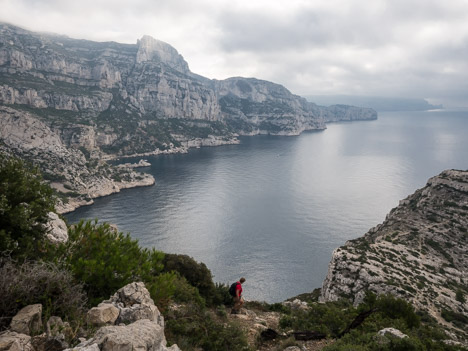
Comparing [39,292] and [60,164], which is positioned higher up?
[39,292]

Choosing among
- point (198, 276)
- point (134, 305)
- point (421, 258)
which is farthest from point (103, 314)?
point (421, 258)

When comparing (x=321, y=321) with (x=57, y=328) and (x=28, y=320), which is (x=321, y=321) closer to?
(x=57, y=328)

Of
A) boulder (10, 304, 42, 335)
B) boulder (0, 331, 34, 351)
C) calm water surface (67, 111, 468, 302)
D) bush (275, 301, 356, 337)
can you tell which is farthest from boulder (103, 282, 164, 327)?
calm water surface (67, 111, 468, 302)

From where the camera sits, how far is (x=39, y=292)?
27.2ft

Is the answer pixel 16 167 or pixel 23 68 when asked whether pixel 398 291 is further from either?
pixel 23 68

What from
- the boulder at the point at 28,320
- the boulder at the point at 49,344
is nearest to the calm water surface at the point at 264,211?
the boulder at the point at 28,320

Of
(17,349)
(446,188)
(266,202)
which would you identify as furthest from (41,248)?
(266,202)

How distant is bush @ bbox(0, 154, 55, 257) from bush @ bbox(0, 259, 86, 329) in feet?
4.27

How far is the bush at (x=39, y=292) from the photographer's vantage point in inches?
297

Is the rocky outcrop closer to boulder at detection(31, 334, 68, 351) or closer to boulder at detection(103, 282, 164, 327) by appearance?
boulder at detection(103, 282, 164, 327)

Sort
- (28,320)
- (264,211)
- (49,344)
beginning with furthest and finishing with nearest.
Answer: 1. (264,211)
2. (28,320)
3. (49,344)

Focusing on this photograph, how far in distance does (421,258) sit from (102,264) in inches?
1809

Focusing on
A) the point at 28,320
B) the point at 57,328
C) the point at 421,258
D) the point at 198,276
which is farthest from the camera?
the point at 421,258

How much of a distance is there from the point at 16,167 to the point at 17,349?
8593 mm
